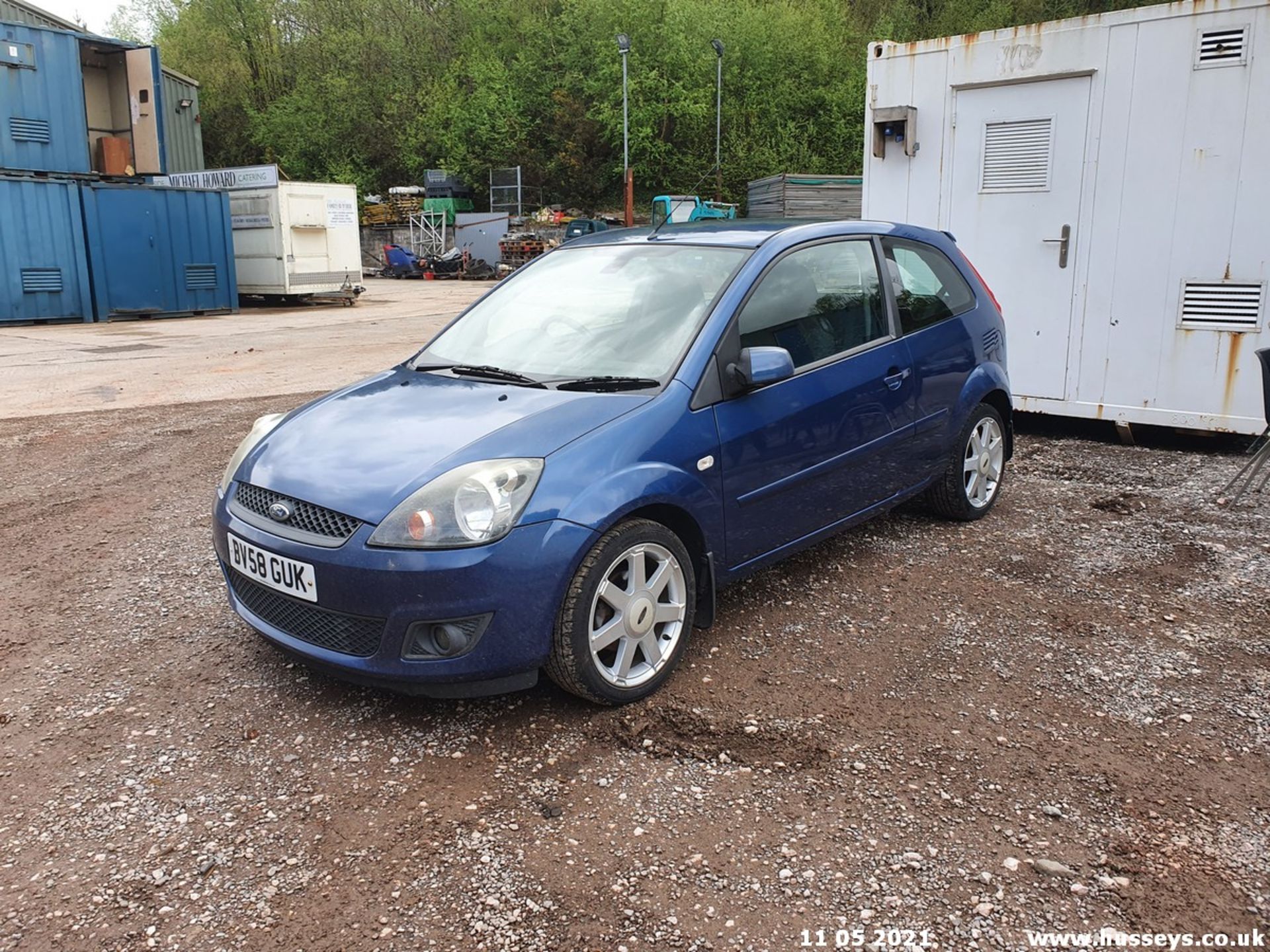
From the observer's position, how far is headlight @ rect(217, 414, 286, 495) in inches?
146

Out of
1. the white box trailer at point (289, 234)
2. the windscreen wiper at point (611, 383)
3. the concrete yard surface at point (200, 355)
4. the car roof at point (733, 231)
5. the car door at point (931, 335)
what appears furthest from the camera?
the white box trailer at point (289, 234)

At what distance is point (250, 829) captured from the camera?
2.75 metres

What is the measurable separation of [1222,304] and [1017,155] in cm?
175

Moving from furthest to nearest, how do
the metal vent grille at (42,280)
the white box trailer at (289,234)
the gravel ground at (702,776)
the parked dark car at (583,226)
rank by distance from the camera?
the parked dark car at (583,226)
the white box trailer at (289,234)
the metal vent grille at (42,280)
the gravel ground at (702,776)

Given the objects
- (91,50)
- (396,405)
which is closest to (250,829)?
(396,405)

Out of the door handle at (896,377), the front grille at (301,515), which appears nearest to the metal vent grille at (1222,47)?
the door handle at (896,377)

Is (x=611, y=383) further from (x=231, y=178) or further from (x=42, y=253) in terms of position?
(x=231, y=178)

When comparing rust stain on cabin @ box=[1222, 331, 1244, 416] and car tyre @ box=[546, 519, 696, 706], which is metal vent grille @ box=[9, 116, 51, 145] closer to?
car tyre @ box=[546, 519, 696, 706]

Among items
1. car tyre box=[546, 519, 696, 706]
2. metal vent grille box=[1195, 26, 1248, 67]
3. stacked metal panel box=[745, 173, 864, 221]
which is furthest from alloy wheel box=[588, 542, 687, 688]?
stacked metal panel box=[745, 173, 864, 221]

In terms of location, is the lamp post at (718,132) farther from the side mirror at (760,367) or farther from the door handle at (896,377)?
the side mirror at (760,367)

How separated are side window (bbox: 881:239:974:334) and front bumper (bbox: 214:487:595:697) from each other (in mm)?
2417

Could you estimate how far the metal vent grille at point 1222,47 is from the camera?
6309mm

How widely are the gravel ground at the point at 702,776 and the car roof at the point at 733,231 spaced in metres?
1.54

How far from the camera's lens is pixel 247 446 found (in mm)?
3836
